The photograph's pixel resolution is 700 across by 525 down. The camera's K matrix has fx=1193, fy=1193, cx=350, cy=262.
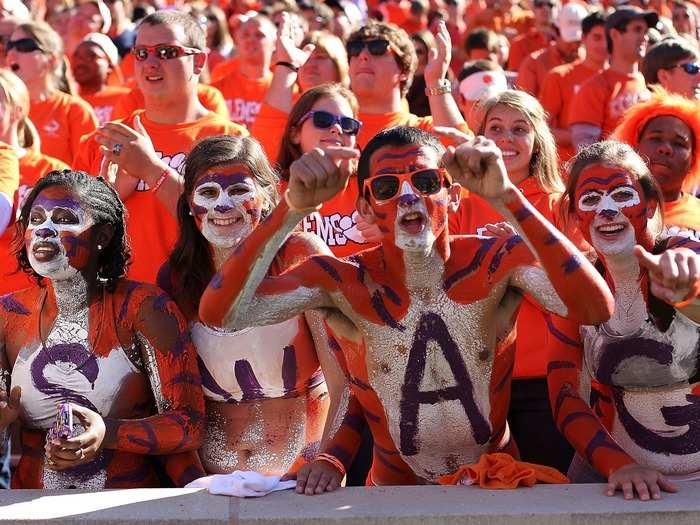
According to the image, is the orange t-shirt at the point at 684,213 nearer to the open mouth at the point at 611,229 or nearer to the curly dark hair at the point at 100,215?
the open mouth at the point at 611,229

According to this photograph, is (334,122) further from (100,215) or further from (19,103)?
(19,103)

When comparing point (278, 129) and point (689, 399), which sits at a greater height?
point (278, 129)

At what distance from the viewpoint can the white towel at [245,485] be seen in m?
3.05

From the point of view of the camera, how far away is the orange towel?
3041 millimetres

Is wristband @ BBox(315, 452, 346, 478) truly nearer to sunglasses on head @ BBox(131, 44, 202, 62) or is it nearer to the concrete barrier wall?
the concrete barrier wall

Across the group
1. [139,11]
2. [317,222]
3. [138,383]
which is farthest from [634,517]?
[139,11]

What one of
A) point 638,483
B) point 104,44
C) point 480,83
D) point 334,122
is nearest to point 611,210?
point 638,483

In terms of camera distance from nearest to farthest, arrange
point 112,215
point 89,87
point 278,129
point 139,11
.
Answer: point 112,215 → point 278,129 → point 89,87 → point 139,11

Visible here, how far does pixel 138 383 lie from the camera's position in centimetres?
348

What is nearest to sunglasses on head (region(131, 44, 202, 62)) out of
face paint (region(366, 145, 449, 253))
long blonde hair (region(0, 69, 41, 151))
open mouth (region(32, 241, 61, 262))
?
long blonde hair (region(0, 69, 41, 151))

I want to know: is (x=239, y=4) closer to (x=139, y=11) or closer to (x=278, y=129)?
(x=139, y=11)

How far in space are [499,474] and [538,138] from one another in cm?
173

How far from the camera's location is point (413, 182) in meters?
3.12

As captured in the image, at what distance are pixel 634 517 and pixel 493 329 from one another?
2.05 feet
